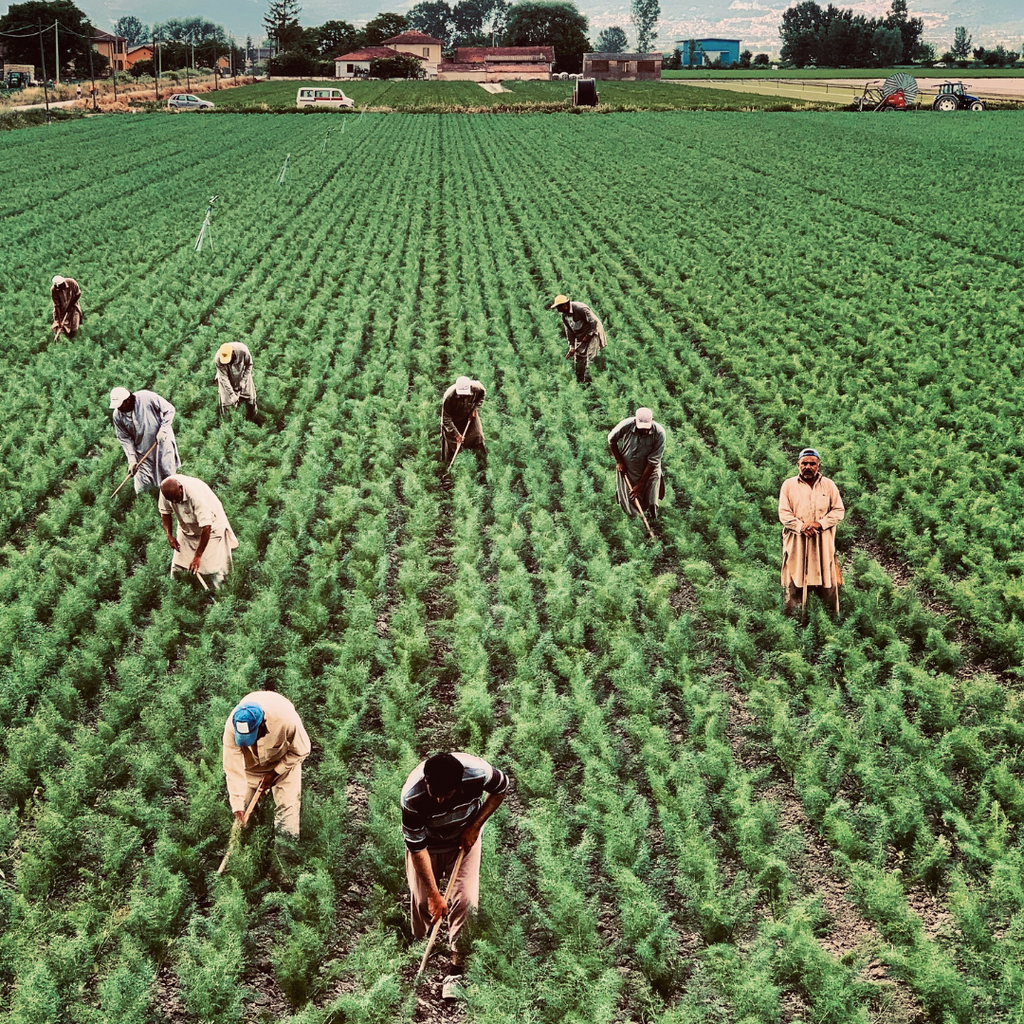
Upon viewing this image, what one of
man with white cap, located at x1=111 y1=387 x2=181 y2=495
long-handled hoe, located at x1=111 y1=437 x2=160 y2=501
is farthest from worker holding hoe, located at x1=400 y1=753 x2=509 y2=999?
long-handled hoe, located at x1=111 y1=437 x2=160 y2=501

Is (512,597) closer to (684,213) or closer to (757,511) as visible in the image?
(757,511)

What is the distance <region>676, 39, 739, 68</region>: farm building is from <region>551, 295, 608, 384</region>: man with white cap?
125 metres

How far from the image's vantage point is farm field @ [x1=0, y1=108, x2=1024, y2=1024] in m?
4.24

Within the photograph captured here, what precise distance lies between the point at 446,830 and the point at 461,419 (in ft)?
18.4

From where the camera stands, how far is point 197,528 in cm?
707

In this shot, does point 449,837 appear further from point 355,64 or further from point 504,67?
point 355,64

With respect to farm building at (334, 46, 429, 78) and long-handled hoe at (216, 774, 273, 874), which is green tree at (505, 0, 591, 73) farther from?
long-handled hoe at (216, 774, 273, 874)

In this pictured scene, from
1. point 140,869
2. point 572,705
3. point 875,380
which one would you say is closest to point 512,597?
point 572,705

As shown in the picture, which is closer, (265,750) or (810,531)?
(265,750)

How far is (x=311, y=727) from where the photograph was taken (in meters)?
5.75

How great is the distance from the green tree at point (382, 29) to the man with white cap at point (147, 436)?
389 feet

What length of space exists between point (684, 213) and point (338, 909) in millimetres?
21819

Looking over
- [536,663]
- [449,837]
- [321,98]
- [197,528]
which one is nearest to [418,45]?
[321,98]

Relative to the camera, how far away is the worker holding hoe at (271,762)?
4.77 m
